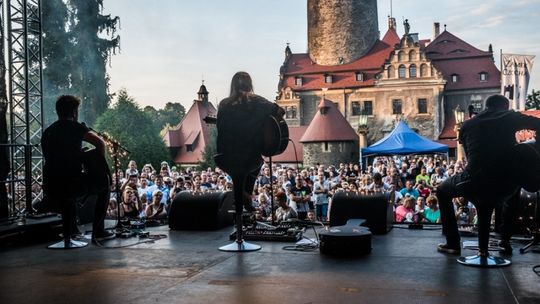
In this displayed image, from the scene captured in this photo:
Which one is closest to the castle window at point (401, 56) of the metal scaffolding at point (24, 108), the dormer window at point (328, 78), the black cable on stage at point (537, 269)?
the dormer window at point (328, 78)

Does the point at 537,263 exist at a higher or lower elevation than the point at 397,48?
lower

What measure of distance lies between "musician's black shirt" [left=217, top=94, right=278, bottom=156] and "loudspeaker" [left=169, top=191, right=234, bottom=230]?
1.79 m

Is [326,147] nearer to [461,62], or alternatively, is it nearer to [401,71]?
[401,71]

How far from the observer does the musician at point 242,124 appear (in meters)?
5.23

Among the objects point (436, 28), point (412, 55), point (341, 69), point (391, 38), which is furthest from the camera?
point (436, 28)

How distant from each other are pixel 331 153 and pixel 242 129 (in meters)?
34.8

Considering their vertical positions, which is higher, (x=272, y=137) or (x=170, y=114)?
(x=170, y=114)

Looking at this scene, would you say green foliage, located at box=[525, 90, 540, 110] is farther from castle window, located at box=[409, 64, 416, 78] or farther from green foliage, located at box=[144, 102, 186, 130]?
green foliage, located at box=[144, 102, 186, 130]

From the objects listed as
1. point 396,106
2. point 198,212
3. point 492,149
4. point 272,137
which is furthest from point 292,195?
point 396,106

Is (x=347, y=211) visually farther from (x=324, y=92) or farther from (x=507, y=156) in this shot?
(x=324, y=92)

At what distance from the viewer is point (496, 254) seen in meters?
5.02

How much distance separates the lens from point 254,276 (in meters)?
4.16

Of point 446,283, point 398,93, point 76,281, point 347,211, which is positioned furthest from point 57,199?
point 398,93

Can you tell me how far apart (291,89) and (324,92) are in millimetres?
3122
